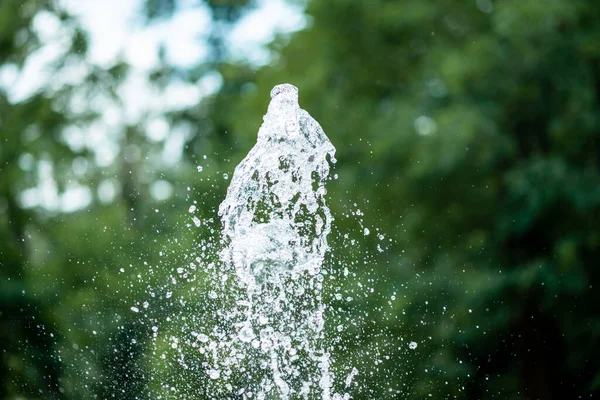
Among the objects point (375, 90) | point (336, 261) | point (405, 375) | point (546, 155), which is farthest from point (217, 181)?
point (546, 155)

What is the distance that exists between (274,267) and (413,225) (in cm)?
494

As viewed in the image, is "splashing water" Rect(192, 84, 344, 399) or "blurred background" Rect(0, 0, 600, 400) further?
"blurred background" Rect(0, 0, 600, 400)

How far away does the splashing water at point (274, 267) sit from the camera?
15.0ft

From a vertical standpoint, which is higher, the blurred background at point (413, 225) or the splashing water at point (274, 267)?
the blurred background at point (413, 225)

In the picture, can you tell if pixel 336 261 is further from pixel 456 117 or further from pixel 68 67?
pixel 68 67

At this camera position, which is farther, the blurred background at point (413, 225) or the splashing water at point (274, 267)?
the blurred background at point (413, 225)

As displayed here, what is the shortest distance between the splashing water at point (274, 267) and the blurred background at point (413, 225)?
0.75 m

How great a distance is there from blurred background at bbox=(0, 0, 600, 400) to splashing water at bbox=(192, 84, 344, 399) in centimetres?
75

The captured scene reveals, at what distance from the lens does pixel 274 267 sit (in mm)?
4883

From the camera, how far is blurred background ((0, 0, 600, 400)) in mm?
8578

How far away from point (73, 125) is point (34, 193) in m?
1.21

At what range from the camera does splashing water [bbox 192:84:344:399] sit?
15.0 feet

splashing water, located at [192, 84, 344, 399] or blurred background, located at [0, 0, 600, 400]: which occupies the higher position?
blurred background, located at [0, 0, 600, 400]

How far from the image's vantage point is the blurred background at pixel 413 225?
28.1 feet
